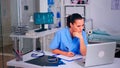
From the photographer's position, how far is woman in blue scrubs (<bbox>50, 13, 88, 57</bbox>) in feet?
8.02

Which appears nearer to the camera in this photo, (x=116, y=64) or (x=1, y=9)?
(x=116, y=64)


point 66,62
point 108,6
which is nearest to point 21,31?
point 108,6

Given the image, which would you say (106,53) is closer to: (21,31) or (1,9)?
(21,31)

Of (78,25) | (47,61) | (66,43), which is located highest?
(78,25)

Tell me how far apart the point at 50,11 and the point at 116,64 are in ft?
9.19

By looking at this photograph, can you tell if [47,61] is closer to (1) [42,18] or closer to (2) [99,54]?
(2) [99,54]

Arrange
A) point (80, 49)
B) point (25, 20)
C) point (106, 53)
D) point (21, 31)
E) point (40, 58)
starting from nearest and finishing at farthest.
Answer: point (106, 53), point (40, 58), point (80, 49), point (21, 31), point (25, 20)

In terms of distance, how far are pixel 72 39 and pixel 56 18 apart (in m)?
2.12

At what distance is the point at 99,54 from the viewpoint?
198cm

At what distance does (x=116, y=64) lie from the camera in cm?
210

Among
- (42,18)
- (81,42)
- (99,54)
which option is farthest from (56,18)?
(99,54)

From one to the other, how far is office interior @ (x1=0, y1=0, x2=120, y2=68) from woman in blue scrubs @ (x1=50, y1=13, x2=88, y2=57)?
1.53 m

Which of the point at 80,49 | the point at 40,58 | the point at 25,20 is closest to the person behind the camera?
the point at 40,58

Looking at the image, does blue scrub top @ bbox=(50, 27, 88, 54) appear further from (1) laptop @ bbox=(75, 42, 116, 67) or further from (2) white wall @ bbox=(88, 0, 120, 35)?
(2) white wall @ bbox=(88, 0, 120, 35)
